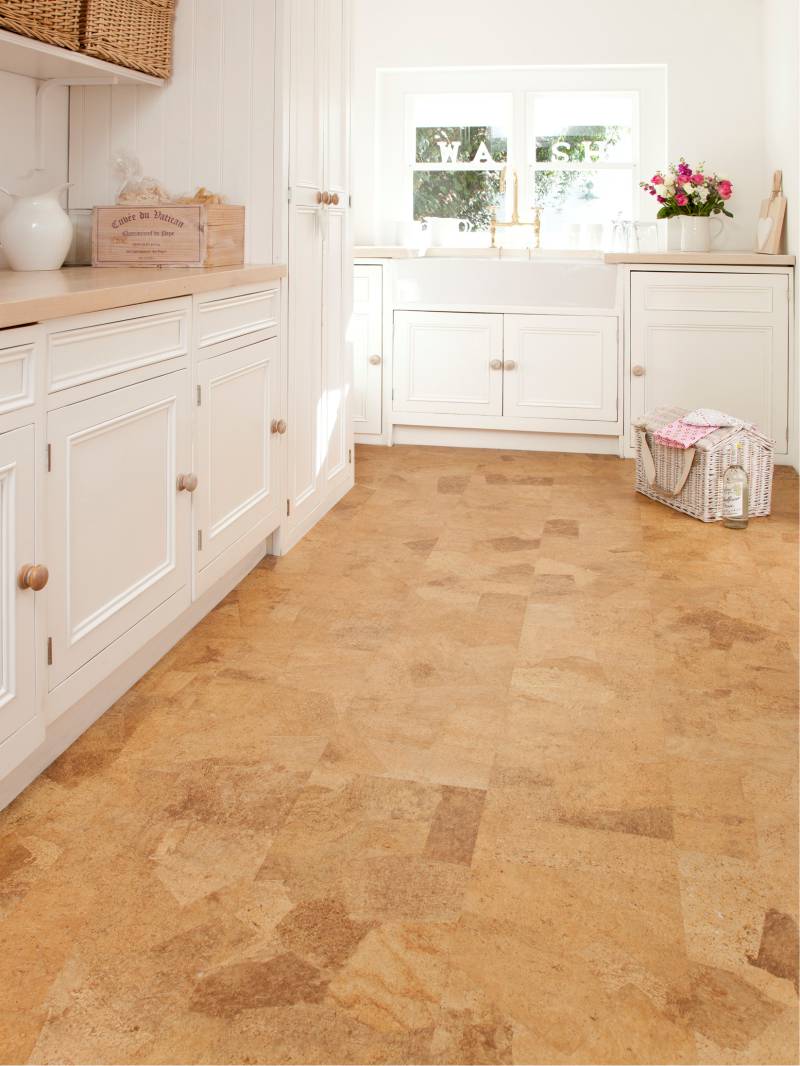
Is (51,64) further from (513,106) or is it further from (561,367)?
(513,106)

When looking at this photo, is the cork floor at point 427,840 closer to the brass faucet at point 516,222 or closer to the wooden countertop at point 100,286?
the wooden countertop at point 100,286

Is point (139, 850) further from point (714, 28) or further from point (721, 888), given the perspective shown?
point (714, 28)

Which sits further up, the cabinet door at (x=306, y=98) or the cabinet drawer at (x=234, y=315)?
the cabinet door at (x=306, y=98)

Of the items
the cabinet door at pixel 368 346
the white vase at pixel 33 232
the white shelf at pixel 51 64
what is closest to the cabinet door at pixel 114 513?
the white vase at pixel 33 232

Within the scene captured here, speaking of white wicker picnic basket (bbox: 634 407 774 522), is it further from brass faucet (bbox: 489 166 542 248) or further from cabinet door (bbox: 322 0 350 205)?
brass faucet (bbox: 489 166 542 248)

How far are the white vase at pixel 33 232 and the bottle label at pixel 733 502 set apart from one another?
2.30 m

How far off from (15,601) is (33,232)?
4.07 feet

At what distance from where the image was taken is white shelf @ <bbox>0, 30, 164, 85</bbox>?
2.43 m

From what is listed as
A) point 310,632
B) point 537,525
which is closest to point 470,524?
point 537,525

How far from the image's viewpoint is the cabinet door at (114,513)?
6.24 feet

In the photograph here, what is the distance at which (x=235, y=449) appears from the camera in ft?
9.28

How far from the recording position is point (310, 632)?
8.86ft

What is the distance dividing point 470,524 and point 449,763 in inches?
70.9

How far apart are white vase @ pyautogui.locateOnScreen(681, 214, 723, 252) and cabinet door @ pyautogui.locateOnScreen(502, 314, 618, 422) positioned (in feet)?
1.90
